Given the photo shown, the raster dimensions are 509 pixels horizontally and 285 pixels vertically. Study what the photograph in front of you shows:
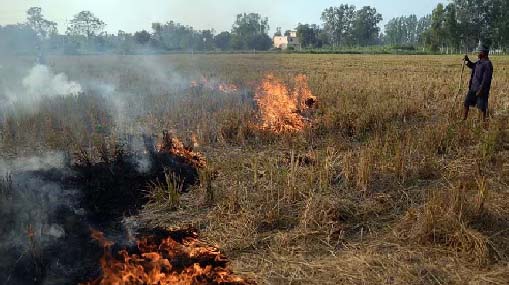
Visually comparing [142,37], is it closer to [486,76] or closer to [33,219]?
[486,76]

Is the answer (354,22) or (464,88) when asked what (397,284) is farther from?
(354,22)

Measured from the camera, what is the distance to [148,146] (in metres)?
7.56

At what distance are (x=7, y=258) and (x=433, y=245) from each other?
4450 millimetres

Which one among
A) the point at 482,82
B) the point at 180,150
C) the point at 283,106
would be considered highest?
the point at 482,82

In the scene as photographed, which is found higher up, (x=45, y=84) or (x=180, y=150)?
(x=45, y=84)

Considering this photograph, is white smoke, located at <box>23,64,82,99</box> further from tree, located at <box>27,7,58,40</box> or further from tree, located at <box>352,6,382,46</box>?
tree, located at <box>352,6,382,46</box>

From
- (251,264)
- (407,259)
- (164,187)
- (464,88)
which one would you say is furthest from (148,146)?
(464,88)

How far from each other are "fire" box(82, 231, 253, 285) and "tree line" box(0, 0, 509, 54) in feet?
29.7

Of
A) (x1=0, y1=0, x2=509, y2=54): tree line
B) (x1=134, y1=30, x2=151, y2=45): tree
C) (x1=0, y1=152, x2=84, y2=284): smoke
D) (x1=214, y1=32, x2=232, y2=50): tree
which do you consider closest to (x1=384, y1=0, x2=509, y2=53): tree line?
(x1=0, y1=0, x2=509, y2=54): tree line

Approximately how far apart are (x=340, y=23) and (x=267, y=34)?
38946mm

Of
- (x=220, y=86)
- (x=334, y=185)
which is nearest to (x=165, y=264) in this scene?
(x=334, y=185)

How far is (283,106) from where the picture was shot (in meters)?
11.2

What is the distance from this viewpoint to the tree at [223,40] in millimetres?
65625

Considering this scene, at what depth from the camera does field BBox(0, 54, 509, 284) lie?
161 inches
